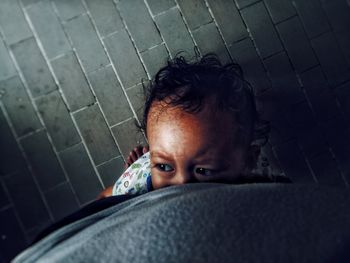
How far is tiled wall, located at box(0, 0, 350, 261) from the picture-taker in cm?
232

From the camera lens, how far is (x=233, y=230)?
26.6 inches

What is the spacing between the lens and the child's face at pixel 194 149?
137 centimetres

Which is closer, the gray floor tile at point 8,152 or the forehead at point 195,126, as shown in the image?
the forehead at point 195,126

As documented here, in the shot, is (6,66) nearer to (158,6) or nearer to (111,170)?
(111,170)

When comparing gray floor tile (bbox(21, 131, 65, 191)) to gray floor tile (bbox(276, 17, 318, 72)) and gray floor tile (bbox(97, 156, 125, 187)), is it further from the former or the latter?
gray floor tile (bbox(276, 17, 318, 72))

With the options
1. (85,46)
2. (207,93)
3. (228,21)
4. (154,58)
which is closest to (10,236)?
(85,46)

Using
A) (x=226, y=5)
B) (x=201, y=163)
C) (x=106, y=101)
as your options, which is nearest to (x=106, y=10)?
Result: (x=106, y=101)

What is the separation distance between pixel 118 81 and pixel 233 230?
187 centimetres

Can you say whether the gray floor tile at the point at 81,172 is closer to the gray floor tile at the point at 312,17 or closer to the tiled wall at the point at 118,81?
the tiled wall at the point at 118,81

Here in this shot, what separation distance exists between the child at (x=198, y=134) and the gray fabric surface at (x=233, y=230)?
1.99 feet

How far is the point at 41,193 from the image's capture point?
2307 millimetres

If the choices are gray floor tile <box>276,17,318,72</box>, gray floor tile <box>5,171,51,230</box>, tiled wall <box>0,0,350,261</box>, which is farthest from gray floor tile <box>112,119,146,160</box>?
gray floor tile <box>276,17,318,72</box>

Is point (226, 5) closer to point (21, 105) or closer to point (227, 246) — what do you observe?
point (21, 105)

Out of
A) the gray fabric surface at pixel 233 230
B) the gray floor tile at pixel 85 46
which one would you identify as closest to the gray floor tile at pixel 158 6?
the gray floor tile at pixel 85 46
